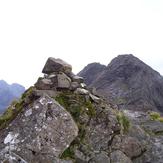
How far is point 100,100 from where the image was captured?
25.0 meters

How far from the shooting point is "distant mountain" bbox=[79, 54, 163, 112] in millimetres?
73425

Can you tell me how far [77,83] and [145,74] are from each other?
200ft

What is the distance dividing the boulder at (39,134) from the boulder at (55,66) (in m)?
4.38

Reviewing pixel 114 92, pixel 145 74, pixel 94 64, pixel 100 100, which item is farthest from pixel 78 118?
pixel 94 64

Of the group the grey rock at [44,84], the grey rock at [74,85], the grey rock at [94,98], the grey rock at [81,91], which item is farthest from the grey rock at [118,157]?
the grey rock at [44,84]

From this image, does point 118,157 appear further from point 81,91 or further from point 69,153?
point 81,91

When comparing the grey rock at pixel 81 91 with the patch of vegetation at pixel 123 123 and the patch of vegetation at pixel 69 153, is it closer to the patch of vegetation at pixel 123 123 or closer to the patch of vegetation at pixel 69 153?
the patch of vegetation at pixel 123 123

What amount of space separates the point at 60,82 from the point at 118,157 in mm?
5875

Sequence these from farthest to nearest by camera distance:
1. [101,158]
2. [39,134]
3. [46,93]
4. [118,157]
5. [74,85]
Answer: [74,85] → [46,93] → [118,157] → [101,158] → [39,134]

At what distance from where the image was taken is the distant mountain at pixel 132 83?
7343cm

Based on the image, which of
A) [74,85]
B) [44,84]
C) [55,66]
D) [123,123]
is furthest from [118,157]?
[55,66]

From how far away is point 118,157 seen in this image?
74.6 feet

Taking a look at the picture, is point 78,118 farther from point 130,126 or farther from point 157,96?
point 157,96

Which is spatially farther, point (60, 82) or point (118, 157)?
point (60, 82)
